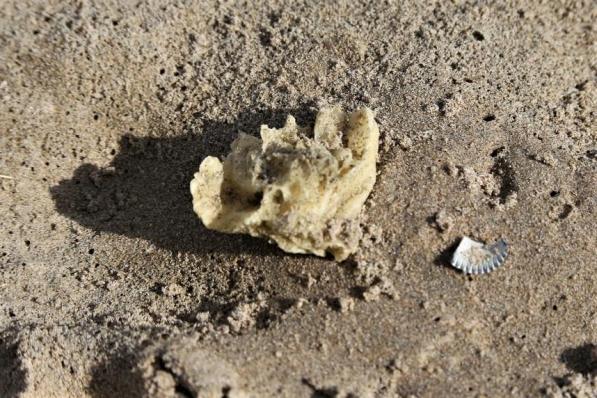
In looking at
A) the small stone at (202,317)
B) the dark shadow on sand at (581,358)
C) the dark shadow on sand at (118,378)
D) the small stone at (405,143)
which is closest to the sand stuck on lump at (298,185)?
the small stone at (405,143)

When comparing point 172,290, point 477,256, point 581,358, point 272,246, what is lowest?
point 172,290

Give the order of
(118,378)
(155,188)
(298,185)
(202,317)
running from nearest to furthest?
(298,185) → (118,378) → (202,317) → (155,188)

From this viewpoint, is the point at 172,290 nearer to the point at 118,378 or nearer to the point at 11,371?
the point at 118,378

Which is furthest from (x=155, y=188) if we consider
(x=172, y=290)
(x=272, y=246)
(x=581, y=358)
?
(x=581, y=358)

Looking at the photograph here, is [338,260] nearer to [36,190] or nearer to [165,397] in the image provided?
[165,397]

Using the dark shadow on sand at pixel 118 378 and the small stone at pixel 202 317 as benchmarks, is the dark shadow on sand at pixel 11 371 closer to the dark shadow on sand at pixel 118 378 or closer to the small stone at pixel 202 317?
the dark shadow on sand at pixel 118 378

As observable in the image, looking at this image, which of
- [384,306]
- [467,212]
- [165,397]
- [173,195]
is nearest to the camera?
[165,397]

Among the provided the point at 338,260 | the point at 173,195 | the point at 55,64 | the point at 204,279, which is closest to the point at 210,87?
the point at 173,195
